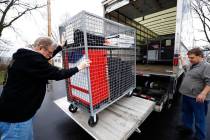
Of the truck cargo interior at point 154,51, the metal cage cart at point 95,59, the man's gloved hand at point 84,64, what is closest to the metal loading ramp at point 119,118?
the metal cage cart at point 95,59

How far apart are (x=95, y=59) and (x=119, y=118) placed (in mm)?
1050

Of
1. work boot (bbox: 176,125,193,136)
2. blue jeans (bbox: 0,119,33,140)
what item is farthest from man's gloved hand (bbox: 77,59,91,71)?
work boot (bbox: 176,125,193,136)

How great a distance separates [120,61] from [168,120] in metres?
1.84

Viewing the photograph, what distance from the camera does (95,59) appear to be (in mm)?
1883

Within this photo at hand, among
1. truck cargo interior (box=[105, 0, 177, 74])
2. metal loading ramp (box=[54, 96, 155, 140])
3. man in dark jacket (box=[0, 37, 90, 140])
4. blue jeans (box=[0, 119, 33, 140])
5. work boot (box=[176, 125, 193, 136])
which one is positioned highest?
truck cargo interior (box=[105, 0, 177, 74])

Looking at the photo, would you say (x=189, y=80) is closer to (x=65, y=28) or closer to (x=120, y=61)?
(x=120, y=61)

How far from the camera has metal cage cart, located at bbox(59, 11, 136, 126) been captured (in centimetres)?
179

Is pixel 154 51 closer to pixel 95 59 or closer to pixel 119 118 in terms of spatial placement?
pixel 119 118

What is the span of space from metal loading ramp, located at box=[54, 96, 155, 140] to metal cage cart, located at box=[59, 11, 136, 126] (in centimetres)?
14

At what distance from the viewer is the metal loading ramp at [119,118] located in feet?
5.86

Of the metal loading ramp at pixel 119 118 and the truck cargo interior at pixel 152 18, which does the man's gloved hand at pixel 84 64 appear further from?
the truck cargo interior at pixel 152 18

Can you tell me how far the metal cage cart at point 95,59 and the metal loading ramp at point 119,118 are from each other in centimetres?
14

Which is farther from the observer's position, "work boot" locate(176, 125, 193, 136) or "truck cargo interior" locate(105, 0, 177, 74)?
"truck cargo interior" locate(105, 0, 177, 74)

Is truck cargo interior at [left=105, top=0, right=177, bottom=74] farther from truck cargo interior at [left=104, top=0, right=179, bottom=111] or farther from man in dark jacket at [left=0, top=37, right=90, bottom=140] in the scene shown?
man in dark jacket at [left=0, top=37, right=90, bottom=140]
